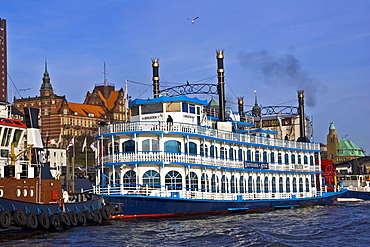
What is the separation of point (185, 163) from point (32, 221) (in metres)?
14.5

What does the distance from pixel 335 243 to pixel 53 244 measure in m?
13.6

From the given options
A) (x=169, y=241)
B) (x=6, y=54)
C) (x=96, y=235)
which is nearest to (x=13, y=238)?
(x=96, y=235)

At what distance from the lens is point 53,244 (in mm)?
28203

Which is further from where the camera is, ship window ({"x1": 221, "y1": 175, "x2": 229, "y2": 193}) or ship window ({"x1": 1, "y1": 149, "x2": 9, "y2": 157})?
ship window ({"x1": 221, "y1": 175, "x2": 229, "y2": 193})

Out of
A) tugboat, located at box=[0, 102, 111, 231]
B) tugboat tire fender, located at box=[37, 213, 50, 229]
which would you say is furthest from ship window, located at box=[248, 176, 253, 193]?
tugboat tire fender, located at box=[37, 213, 50, 229]

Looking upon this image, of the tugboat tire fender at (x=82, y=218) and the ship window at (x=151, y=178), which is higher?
the ship window at (x=151, y=178)

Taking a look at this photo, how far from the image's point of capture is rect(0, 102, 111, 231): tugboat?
1201 inches

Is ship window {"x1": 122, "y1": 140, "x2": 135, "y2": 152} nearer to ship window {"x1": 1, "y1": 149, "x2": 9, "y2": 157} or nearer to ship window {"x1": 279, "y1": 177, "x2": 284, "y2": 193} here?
ship window {"x1": 1, "y1": 149, "x2": 9, "y2": 157}

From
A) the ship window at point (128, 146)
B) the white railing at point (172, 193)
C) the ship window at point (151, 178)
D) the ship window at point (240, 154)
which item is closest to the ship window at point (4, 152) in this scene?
the white railing at point (172, 193)

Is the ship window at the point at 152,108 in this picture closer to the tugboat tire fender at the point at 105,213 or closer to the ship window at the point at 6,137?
the tugboat tire fender at the point at 105,213

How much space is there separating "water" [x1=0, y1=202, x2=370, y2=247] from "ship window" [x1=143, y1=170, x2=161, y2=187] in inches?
127

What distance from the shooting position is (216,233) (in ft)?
108

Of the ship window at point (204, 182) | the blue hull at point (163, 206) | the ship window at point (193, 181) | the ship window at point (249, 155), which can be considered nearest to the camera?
the blue hull at point (163, 206)

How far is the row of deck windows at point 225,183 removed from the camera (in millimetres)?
42594
